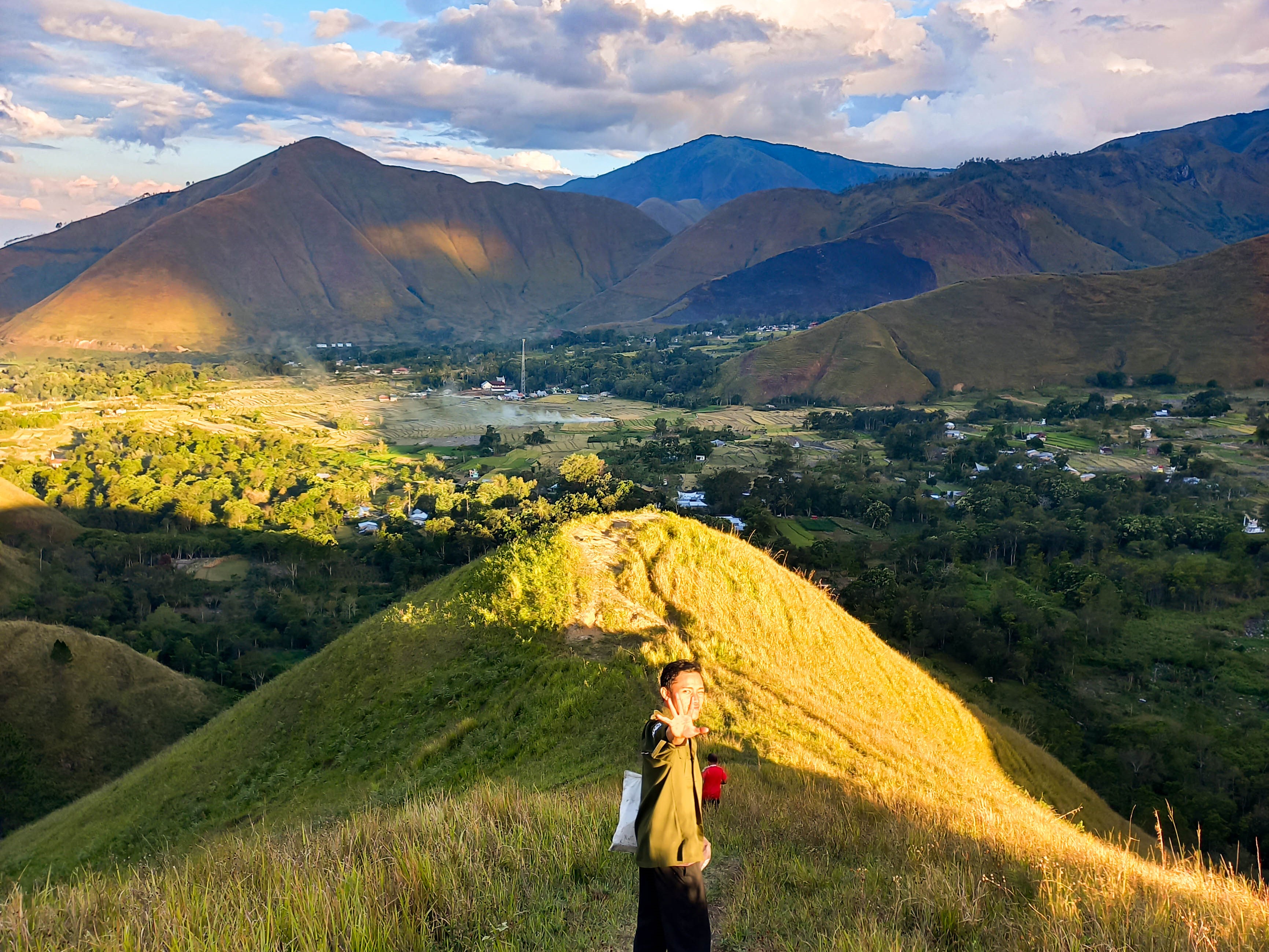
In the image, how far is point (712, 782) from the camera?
479cm

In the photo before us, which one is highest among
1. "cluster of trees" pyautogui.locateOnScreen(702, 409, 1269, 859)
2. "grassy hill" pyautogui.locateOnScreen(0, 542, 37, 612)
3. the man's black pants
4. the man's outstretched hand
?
the man's outstretched hand

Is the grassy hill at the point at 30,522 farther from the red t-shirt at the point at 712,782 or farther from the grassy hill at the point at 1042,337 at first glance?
the grassy hill at the point at 1042,337

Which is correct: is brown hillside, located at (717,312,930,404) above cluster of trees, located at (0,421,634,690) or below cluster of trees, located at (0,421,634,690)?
above

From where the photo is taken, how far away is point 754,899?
18.2ft

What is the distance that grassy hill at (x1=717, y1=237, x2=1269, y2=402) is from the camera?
105875 mm

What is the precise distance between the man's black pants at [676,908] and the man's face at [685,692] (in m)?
0.87

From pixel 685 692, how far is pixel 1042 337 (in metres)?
125

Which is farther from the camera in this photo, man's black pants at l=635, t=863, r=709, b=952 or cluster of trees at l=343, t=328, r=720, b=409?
cluster of trees at l=343, t=328, r=720, b=409

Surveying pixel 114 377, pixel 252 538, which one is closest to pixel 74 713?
pixel 252 538

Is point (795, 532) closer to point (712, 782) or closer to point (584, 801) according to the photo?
point (584, 801)

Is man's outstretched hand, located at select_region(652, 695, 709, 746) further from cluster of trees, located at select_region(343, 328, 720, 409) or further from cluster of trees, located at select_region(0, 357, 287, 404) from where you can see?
cluster of trees, located at select_region(0, 357, 287, 404)

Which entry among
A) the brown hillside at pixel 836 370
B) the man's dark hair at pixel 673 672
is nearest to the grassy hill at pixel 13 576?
the man's dark hair at pixel 673 672

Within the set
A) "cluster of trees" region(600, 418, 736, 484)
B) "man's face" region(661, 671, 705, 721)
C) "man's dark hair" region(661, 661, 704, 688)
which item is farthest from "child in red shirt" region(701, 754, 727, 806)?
"cluster of trees" region(600, 418, 736, 484)

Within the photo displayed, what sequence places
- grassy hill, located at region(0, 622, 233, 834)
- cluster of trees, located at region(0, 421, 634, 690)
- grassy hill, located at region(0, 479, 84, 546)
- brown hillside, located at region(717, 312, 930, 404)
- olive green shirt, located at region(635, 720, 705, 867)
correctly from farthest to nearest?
1. brown hillside, located at region(717, 312, 930, 404)
2. grassy hill, located at region(0, 479, 84, 546)
3. cluster of trees, located at region(0, 421, 634, 690)
4. grassy hill, located at region(0, 622, 233, 834)
5. olive green shirt, located at region(635, 720, 705, 867)
